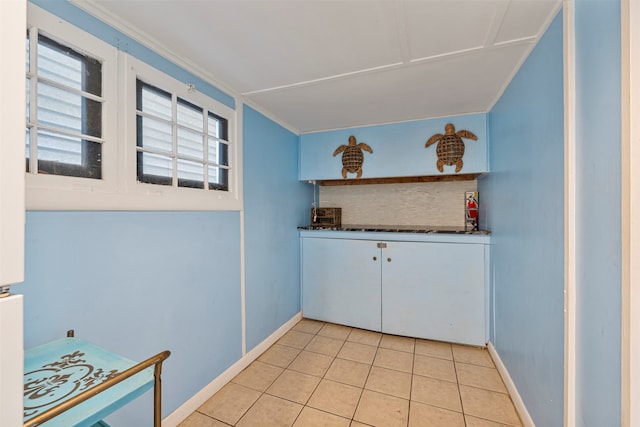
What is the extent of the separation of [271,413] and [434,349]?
4.68ft

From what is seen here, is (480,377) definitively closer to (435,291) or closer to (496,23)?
(435,291)

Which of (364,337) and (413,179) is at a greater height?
(413,179)

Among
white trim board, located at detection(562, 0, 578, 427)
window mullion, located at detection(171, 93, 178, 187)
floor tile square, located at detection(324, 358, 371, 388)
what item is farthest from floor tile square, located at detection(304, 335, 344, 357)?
window mullion, located at detection(171, 93, 178, 187)

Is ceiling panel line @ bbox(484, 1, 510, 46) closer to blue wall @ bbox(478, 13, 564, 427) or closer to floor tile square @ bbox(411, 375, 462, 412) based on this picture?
blue wall @ bbox(478, 13, 564, 427)

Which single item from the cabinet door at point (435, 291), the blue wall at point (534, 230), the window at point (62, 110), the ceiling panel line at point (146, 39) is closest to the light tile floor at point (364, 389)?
the cabinet door at point (435, 291)

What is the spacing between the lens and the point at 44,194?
35.9 inches

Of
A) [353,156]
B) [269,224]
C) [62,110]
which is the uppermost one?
[353,156]

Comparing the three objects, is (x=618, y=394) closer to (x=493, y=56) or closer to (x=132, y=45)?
(x=493, y=56)

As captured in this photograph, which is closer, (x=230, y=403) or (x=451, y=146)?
(x=230, y=403)

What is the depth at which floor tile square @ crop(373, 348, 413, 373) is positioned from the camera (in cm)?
190

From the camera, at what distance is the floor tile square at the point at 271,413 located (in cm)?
141

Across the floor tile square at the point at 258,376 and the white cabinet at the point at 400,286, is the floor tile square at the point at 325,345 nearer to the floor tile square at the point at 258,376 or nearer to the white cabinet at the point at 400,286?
the white cabinet at the point at 400,286

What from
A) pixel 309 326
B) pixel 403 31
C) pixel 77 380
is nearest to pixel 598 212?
pixel 403 31

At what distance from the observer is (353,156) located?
254 centimetres
